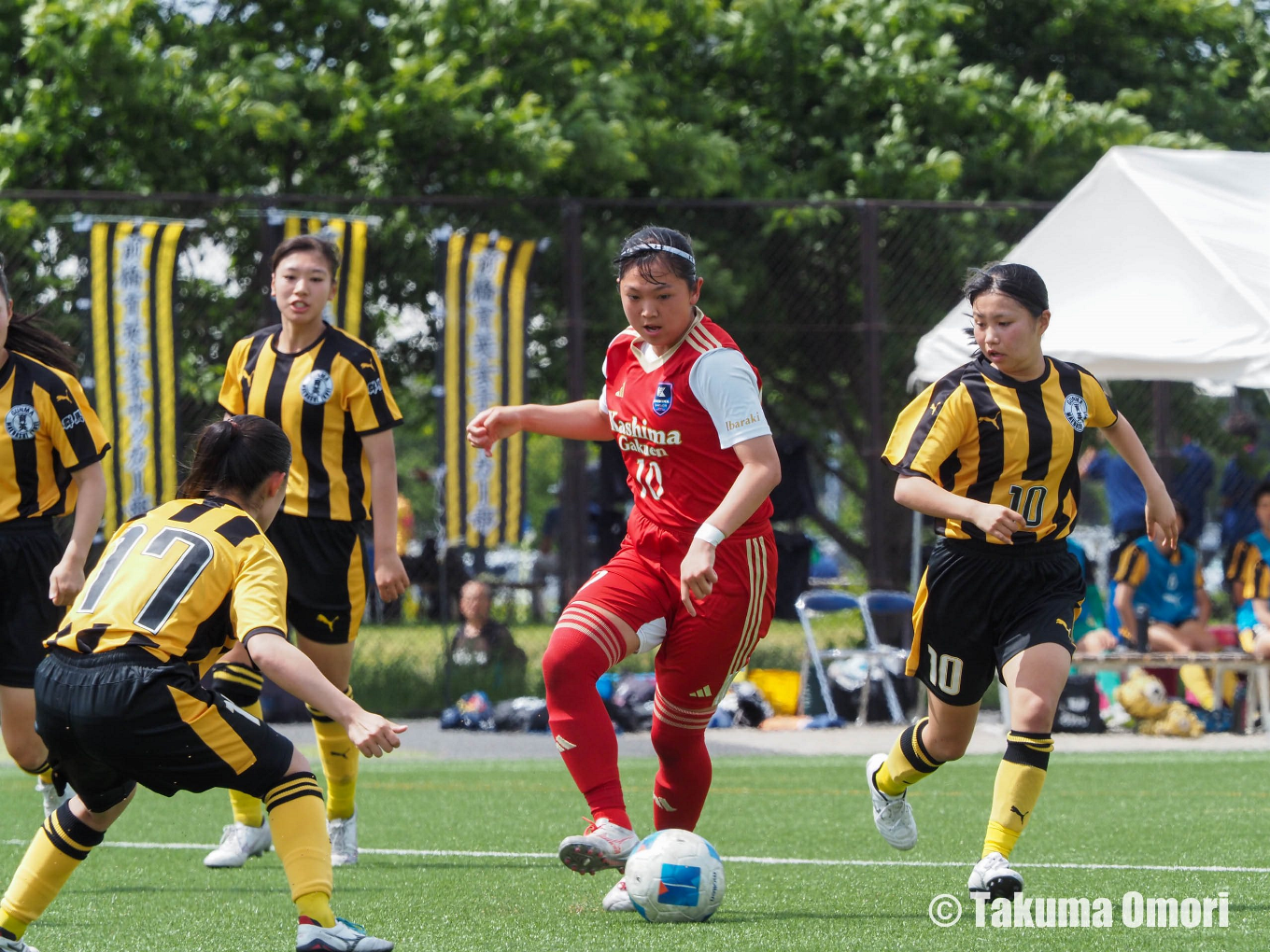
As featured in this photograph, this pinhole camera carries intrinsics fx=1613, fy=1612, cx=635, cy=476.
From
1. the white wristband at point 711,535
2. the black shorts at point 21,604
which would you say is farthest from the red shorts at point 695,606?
the black shorts at point 21,604

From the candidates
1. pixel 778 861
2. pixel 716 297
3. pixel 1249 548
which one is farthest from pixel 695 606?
pixel 716 297

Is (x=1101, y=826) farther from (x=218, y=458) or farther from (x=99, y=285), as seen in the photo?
(x=99, y=285)

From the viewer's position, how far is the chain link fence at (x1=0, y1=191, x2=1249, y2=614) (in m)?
11.7

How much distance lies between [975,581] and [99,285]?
7.85 meters

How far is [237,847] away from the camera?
5766 mm

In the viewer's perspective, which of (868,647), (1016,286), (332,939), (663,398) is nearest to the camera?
(332,939)

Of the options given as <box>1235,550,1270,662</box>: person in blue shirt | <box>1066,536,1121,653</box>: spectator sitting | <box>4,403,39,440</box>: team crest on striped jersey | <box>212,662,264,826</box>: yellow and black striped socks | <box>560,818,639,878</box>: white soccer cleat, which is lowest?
<box>1066,536,1121,653</box>: spectator sitting

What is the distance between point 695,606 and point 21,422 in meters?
2.49

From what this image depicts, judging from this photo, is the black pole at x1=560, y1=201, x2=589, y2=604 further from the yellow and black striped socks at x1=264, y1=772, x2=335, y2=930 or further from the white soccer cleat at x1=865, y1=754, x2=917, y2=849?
the yellow and black striped socks at x1=264, y1=772, x2=335, y2=930

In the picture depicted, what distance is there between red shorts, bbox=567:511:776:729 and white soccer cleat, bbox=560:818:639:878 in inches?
19.9

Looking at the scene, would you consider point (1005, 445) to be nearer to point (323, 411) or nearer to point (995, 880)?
point (995, 880)

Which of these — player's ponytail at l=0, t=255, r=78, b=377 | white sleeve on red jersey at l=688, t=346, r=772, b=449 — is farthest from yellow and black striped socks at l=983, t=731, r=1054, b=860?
player's ponytail at l=0, t=255, r=78, b=377

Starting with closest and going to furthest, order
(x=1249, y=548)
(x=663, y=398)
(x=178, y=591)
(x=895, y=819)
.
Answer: (x=178, y=591)
(x=663, y=398)
(x=895, y=819)
(x=1249, y=548)

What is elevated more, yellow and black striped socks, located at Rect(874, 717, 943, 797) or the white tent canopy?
the white tent canopy
